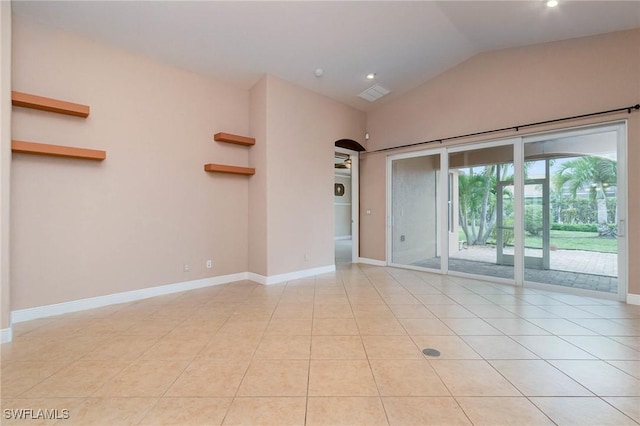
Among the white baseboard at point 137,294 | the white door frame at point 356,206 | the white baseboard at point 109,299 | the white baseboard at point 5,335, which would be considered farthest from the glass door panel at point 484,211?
the white baseboard at point 5,335

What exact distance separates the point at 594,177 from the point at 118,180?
21.9 ft

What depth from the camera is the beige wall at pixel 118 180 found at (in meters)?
3.26

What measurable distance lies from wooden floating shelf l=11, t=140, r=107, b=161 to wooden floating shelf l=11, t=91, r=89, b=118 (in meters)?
0.42

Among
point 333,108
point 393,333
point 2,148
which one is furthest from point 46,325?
point 333,108

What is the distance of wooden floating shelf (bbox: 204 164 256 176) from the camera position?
4578 mm

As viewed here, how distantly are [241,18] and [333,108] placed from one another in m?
2.72

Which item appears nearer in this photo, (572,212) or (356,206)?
(572,212)

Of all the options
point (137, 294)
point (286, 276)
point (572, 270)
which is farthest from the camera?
point (286, 276)

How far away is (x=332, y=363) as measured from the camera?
2.32 meters

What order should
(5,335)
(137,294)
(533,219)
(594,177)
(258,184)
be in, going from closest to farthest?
(5,335) < (137,294) < (594,177) < (533,219) < (258,184)

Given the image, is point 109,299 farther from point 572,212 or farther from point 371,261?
point 572,212

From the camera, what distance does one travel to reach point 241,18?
356 centimetres

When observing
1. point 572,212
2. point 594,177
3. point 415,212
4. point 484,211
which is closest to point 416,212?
point 415,212

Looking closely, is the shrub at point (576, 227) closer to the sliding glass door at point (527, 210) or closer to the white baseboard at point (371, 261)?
the sliding glass door at point (527, 210)
